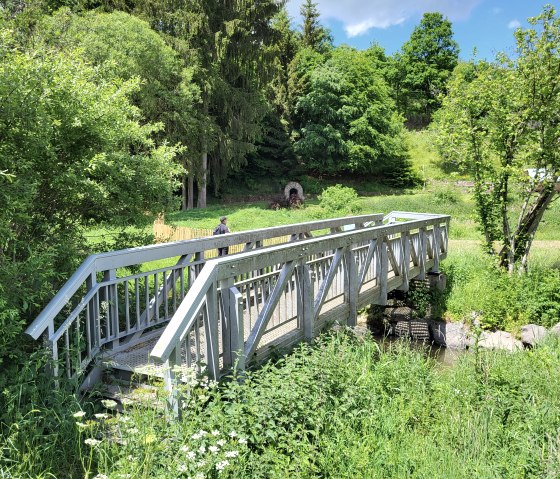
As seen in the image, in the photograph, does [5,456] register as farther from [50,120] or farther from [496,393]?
[496,393]

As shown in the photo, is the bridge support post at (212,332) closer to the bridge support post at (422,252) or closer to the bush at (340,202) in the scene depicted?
the bridge support post at (422,252)

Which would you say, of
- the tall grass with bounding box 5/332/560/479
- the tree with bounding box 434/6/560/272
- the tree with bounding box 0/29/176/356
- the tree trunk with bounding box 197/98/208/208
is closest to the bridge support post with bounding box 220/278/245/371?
the tall grass with bounding box 5/332/560/479

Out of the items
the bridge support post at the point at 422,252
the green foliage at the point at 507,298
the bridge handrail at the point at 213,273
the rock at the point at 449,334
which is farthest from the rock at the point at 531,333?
the bridge handrail at the point at 213,273

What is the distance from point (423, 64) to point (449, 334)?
159 feet

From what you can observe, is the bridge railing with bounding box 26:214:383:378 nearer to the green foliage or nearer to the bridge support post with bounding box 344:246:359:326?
the bridge support post with bounding box 344:246:359:326

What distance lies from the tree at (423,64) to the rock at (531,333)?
46096 mm

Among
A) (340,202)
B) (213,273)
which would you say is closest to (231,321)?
(213,273)

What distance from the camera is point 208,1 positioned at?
2539cm

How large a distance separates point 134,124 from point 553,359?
6.84m

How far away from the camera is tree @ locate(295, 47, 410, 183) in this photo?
3722 cm

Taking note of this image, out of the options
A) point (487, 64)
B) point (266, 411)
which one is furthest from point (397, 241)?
point (266, 411)

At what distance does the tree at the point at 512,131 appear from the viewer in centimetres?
1027

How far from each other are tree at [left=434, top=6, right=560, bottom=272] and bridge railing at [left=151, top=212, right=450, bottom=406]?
3.42m

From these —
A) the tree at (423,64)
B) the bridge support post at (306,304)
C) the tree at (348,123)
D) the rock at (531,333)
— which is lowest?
the rock at (531,333)
